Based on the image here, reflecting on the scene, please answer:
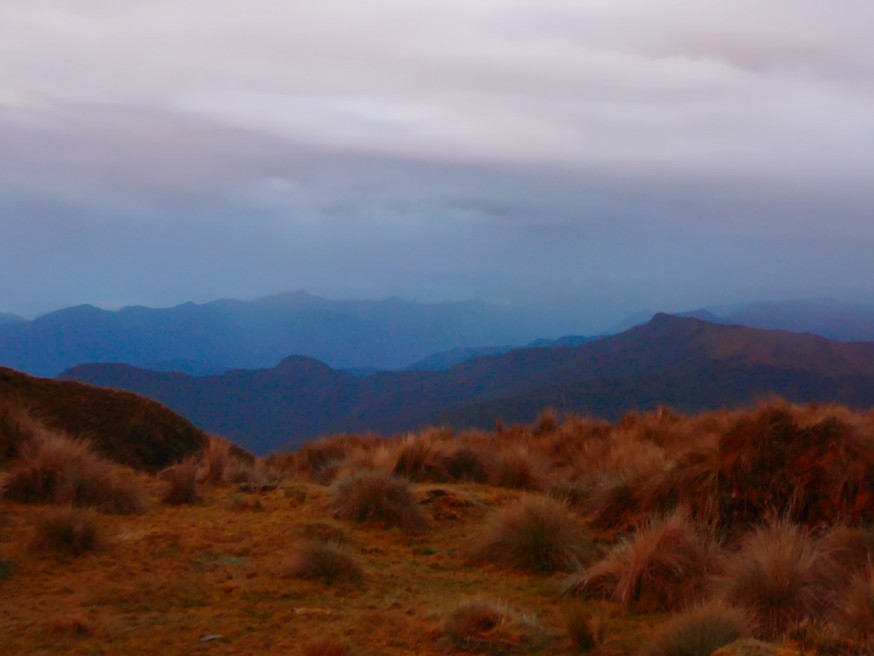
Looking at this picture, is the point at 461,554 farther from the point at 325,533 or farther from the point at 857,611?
the point at 857,611

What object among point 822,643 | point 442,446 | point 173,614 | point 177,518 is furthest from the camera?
point 442,446

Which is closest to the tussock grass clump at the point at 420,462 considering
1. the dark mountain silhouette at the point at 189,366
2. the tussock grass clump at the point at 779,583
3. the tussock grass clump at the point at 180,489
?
the tussock grass clump at the point at 180,489

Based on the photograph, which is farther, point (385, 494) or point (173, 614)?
point (385, 494)

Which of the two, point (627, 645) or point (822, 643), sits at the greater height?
point (822, 643)

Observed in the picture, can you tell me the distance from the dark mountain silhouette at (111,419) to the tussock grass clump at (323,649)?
10.4m

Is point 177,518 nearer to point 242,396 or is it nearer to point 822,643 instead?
point 822,643

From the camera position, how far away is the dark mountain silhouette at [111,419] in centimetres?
1532

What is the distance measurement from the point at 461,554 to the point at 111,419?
395 inches

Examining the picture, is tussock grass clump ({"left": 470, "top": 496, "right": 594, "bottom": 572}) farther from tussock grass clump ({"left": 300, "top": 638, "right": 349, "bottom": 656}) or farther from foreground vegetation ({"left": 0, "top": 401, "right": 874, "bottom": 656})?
tussock grass clump ({"left": 300, "top": 638, "right": 349, "bottom": 656})

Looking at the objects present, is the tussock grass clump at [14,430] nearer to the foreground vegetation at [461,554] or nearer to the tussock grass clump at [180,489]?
the foreground vegetation at [461,554]

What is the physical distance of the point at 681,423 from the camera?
16672mm

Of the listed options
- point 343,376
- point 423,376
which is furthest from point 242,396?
point 423,376

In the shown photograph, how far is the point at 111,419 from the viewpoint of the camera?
16.3 metres

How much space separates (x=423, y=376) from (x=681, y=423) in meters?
71.2
